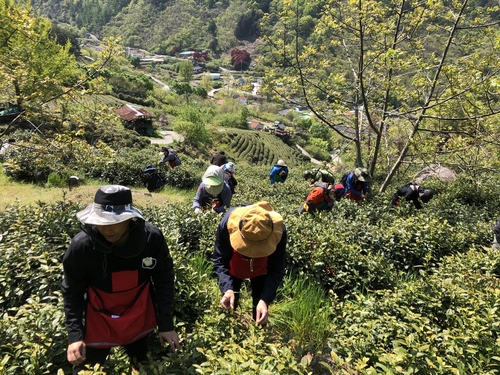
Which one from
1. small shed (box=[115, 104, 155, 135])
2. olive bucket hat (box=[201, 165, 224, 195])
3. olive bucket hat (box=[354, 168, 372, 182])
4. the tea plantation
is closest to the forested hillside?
small shed (box=[115, 104, 155, 135])

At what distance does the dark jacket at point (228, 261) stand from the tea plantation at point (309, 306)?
0.26 metres

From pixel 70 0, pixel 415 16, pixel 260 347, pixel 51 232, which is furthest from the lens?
pixel 70 0

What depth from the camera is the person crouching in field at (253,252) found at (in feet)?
7.49

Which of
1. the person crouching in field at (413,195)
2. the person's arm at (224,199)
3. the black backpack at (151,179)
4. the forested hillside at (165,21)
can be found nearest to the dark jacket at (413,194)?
the person crouching in field at (413,195)

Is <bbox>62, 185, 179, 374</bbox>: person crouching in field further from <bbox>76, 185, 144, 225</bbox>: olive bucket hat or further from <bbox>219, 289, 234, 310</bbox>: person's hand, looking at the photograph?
<bbox>219, 289, 234, 310</bbox>: person's hand

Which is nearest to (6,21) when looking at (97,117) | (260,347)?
(97,117)

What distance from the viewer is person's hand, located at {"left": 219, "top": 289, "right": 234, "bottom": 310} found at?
235 centimetres

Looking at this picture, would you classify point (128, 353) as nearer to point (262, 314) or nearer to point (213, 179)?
point (262, 314)

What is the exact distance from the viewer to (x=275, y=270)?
2.60 m

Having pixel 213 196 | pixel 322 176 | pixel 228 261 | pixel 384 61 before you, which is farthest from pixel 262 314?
pixel 384 61

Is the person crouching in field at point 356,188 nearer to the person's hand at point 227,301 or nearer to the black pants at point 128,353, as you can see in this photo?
the person's hand at point 227,301

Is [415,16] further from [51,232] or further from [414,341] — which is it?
[51,232]

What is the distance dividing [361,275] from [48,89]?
22.1ft

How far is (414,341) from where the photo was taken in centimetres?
225
